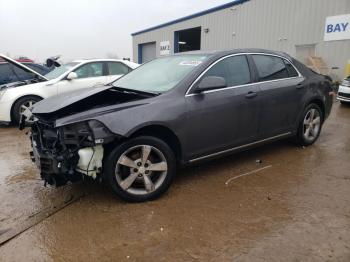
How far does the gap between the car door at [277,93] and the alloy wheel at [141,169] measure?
1.67m

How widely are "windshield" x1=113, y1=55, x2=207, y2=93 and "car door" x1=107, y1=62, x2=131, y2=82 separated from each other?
155 inches

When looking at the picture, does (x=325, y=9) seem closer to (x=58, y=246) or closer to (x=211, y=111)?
(x=211, y=111)

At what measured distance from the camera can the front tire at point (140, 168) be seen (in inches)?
129

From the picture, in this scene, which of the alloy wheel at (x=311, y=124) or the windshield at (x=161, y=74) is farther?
the alloy wheel at (x=311, y=124)

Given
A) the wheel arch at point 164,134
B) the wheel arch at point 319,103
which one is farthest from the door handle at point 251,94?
the wheel arch at point 319,103

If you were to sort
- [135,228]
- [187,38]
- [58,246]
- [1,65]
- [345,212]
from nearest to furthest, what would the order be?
[58,246], [135,228], [345,212], [1,65], [187,38]

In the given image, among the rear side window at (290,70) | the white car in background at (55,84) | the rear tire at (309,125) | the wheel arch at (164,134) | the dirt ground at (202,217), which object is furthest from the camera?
the white car in background at (55,84)

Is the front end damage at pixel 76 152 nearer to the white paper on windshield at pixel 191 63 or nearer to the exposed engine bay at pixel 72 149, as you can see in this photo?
the exposed engine bay at pixel 72 149

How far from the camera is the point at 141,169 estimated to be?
3418 millimetres

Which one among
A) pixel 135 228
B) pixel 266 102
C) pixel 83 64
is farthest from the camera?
pixel 83 64

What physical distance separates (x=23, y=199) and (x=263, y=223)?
2.58 meters

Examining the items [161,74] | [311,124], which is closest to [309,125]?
[311,124]

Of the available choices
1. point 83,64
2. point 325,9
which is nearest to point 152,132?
point 83,64

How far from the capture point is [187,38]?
28688mm
